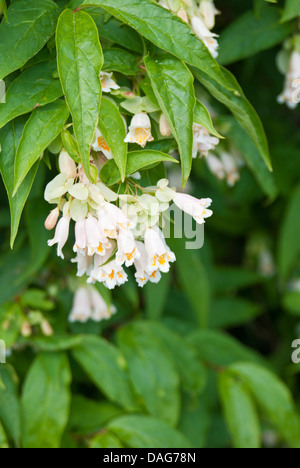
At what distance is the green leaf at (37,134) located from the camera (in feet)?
3.20

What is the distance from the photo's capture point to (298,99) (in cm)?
150

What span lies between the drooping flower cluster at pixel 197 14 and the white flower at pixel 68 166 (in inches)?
15.5

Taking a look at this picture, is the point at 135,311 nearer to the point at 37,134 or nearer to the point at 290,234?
the point at 290,234

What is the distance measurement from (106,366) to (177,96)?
3.58 feet

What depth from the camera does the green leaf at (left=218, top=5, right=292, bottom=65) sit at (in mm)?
1666

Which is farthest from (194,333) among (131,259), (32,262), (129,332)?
(131,259)

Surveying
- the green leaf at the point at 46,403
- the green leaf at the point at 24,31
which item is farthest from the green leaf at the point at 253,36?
the green leaf at the point at 46,403

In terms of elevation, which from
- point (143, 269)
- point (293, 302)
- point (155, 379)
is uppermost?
point (143, 269)

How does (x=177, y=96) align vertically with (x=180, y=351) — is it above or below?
above

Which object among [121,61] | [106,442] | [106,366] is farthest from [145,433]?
[121,61]

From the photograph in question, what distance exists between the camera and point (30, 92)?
1.04 meters

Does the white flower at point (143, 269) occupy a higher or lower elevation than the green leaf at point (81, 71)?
lower

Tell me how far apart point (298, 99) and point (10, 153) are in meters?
Result: 0.83

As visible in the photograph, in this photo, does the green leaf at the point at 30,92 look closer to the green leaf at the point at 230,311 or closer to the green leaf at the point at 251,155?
the green leaf at the point at 251,155
